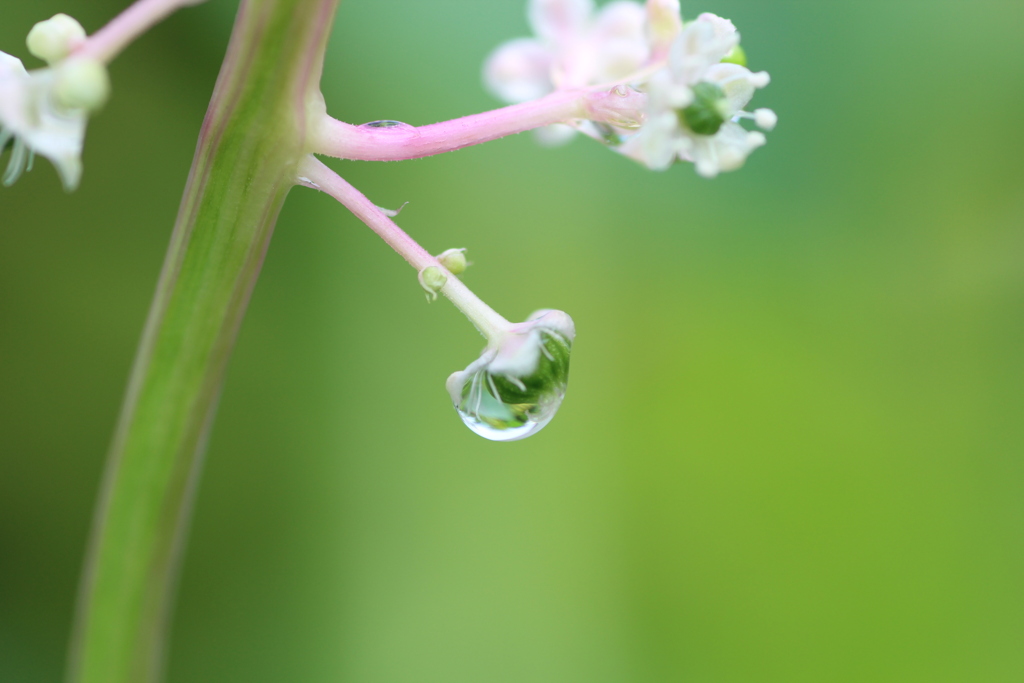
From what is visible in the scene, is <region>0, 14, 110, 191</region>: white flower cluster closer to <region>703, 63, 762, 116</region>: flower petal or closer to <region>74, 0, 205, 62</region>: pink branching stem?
<region>74, 0, 205, 62</region>: pink branching stem

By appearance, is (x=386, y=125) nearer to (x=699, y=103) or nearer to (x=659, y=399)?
(x=699, y=103)

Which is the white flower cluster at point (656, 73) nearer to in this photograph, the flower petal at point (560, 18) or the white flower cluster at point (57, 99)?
the flower petal at point (560, 18)

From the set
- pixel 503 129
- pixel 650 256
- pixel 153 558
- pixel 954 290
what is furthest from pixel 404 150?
pixel 954 290

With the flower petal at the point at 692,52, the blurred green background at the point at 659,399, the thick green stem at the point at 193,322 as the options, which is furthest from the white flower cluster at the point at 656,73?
the blurred green background at the point at 659,399

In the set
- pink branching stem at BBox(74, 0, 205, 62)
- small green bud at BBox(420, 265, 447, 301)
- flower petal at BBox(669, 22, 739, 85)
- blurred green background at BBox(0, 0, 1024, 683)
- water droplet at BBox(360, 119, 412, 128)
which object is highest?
blurred green background at BBox(0, 0, 1024, 683)

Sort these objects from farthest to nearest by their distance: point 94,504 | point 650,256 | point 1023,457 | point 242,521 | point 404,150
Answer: point 650,256, point 1023,457, point 242,521, point 94,504, point 404,150

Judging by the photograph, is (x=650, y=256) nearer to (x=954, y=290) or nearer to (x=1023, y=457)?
(x=954, y=290)

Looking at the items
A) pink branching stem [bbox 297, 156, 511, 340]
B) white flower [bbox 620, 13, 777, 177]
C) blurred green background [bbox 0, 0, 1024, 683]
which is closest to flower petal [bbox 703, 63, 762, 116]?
white flower [bbox 620, 13, 777, 177]

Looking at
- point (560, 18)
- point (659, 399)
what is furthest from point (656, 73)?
point (659, 399)

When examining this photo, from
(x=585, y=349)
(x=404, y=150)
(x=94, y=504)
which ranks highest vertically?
(x=585, y=349)
